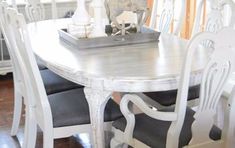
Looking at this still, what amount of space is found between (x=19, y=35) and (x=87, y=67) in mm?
378

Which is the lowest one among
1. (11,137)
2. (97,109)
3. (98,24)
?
(11,137)

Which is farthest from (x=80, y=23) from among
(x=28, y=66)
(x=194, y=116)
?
(x=194, y=116)

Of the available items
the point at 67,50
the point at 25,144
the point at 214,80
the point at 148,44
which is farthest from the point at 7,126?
the point at 214,80

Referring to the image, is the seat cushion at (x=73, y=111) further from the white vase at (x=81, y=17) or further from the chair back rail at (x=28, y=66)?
the white vase at (x=81, y=17)

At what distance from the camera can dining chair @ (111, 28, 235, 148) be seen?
1539mm

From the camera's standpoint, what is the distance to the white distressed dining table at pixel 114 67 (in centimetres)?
173

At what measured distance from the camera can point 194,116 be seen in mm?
1661

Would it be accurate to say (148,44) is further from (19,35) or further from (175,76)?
(19,35)

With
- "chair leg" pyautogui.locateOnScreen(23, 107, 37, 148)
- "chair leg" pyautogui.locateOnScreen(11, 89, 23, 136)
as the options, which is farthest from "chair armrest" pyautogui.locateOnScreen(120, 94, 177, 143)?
"chair leg" pyautogui.locateOnScreen(11, 89, 23, 136)

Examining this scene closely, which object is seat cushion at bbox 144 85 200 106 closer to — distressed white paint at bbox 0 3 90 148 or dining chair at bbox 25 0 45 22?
distressed white paint at bbox 0 3 90 148

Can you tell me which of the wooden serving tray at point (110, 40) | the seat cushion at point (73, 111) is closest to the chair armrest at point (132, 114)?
the seat cushion at point (73, 111)

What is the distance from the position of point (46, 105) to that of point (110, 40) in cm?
55

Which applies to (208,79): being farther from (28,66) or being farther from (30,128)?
(30,128)

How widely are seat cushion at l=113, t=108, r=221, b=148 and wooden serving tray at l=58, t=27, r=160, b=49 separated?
0.50 meters
